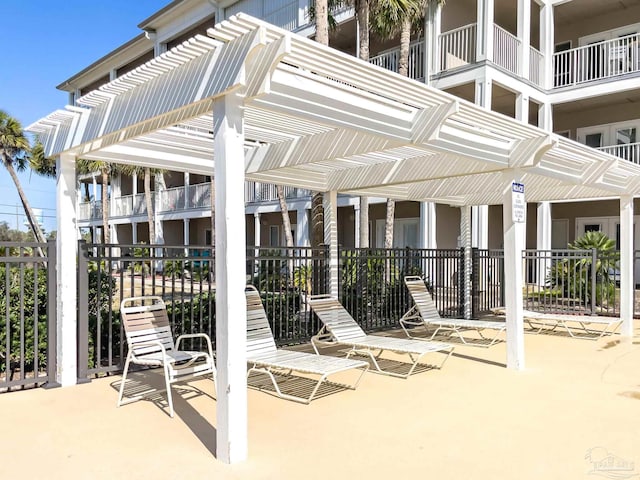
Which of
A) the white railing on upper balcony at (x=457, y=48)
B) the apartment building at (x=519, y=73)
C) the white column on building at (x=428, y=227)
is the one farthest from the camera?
the white column on building at (x=428, y=227)

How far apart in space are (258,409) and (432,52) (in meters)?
13.6

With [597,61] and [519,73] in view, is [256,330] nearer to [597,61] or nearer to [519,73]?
[519,73]

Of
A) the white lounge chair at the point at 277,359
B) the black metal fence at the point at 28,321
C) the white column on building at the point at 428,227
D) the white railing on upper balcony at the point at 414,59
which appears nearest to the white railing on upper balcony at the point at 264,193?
the white column on building at the point at 428,227

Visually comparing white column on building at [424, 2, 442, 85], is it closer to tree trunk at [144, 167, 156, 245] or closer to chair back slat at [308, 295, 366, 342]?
chair back slat at [308, 295, 366, 342]

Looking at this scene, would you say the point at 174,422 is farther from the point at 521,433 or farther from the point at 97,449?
the point at 521,433

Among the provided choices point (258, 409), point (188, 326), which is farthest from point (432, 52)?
point (258, 409)

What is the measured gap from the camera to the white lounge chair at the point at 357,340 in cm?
646

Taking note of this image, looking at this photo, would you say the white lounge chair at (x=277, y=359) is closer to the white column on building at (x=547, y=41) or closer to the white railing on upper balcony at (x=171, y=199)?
the white column on building at (x=547, y=41)

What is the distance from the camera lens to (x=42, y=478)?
3.55 meters

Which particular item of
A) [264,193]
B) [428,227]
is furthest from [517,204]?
[264,193]

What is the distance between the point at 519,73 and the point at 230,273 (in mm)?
14630

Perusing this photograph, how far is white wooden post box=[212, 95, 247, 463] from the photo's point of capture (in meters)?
3.79

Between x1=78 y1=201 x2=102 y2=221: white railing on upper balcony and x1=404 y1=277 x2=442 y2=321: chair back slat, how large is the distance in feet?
91.0

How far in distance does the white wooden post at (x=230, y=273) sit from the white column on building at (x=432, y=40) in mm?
13070
